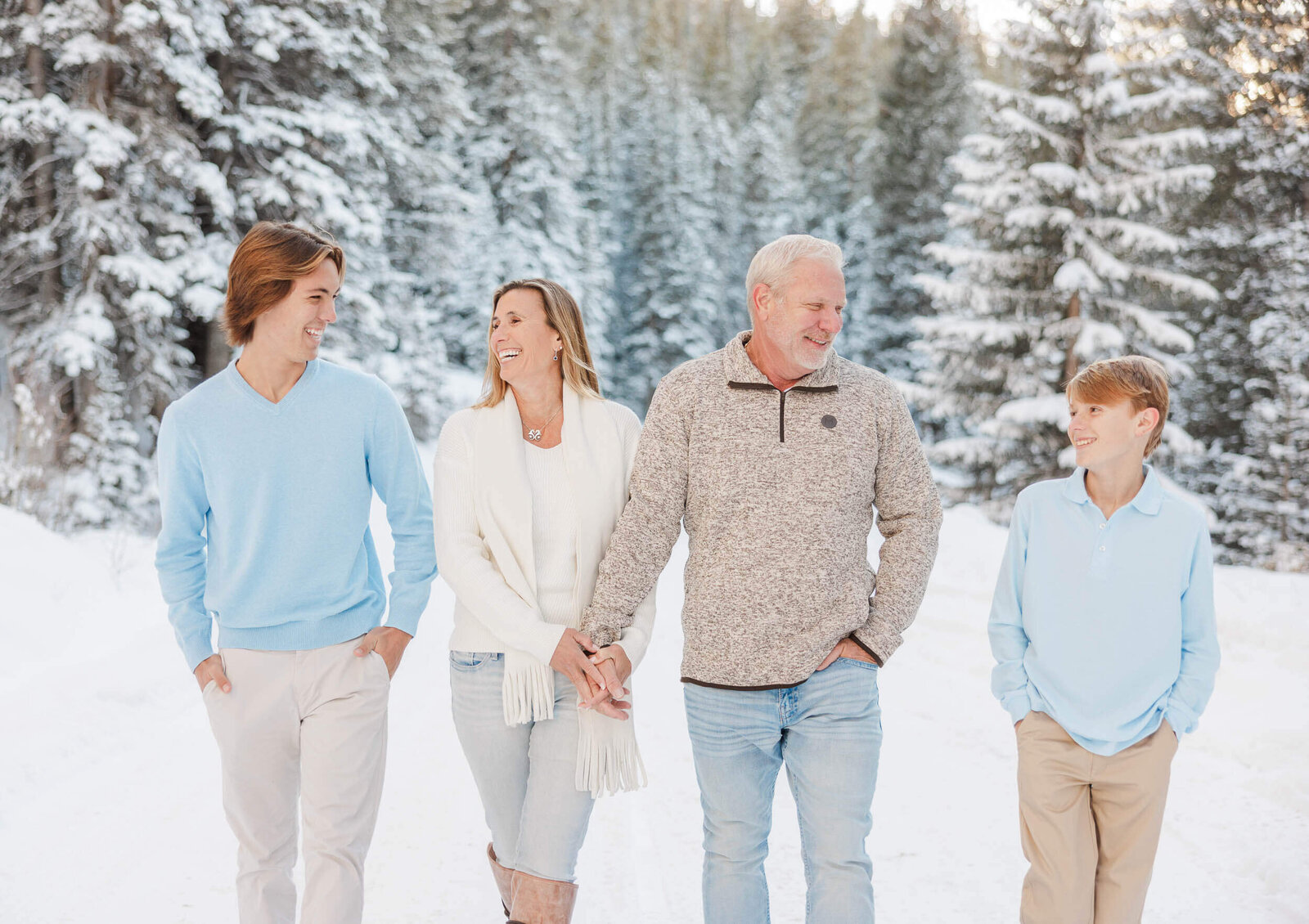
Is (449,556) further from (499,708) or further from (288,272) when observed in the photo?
(288,272)

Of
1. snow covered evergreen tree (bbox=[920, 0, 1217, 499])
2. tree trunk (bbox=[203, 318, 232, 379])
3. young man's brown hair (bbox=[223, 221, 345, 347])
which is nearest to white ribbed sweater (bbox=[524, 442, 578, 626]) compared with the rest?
young man's brown hair (bbox=[223, 221, 345, 347])

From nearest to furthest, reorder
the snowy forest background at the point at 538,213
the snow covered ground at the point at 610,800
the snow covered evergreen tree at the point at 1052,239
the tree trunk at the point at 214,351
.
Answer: the snow covered ground at the point at 610,800
the snowy forest background at the point at 538,213
the tree trunk at the point at 214,351
the snow covered evergreen tree at the point at 1052,239

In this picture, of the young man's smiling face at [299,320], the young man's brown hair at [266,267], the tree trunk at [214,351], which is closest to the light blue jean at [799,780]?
the young man's smiling face at [299,320]

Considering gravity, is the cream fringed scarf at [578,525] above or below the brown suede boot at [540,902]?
above

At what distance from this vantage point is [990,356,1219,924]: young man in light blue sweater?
2867 millimetres

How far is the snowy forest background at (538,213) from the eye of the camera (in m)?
13.4

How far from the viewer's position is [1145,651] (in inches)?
113

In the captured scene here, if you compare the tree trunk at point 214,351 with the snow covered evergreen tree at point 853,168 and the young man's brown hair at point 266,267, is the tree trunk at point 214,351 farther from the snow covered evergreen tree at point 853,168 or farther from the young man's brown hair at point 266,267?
the snow covered evergreen tree at point 853,168

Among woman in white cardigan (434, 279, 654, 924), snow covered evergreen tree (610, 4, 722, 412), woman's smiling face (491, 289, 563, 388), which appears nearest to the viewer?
woman in white cardigan (434, 279, 654, 924)

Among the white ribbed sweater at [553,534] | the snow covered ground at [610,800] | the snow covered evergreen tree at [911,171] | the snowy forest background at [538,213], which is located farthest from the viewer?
the snow covered evergreen tree at [911,171]

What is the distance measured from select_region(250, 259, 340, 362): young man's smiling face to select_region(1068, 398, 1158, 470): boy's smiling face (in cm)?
224

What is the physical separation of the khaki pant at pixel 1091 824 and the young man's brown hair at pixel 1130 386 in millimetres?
897

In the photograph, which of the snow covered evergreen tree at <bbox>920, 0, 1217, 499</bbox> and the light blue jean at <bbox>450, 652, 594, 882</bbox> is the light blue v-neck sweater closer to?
the light blue jean at <bbox>450, 652, 594, 882</bbox>

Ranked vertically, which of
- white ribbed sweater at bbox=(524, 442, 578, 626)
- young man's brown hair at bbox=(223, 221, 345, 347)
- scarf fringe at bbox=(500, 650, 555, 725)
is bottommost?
scarf fringe at bbox=(500, 650, 555, 725)
